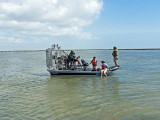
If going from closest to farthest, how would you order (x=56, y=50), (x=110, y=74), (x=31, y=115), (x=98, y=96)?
1. (x=31, y=115)
2. (x=98, y=96)
3. (x=56, y=50)
4. (x=110, y=74)

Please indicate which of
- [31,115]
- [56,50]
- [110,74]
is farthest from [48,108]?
[110,74]

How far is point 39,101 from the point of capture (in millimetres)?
8336

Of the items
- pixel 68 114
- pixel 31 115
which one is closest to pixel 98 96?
pixel 68 114

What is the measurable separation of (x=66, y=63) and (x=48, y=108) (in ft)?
29.9

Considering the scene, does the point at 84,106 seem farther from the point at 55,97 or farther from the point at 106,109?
the point at 55,97

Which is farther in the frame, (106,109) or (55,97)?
(55,97)

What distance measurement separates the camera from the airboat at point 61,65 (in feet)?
51.3

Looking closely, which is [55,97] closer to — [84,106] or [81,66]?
[84,106]

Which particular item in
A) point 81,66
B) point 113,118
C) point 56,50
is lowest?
point 113,118

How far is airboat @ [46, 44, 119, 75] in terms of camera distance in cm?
1563

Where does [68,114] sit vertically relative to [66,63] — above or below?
below

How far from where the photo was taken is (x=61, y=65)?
16172mm

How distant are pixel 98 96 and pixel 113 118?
2.88 metres

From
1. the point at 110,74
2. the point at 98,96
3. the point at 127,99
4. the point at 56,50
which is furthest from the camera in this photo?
the point at 110,74
